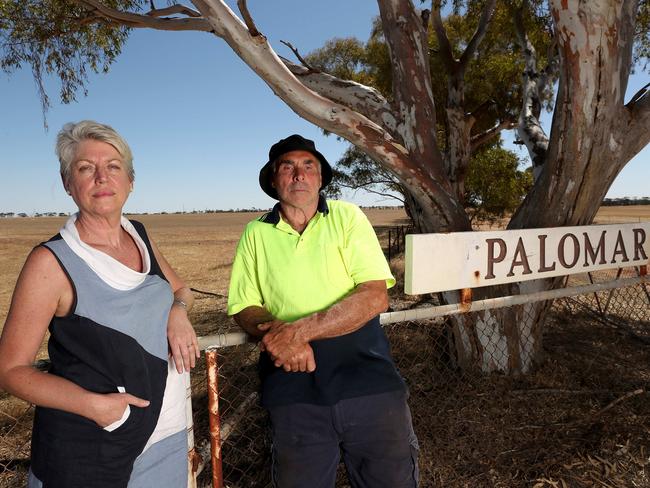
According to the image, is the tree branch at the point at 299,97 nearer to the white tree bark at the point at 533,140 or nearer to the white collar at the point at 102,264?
the white tree bark at the point at 533,140

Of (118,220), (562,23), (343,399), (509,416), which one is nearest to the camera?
(118,220)

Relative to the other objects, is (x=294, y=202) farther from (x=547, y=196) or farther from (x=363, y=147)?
(x=547, y=196)

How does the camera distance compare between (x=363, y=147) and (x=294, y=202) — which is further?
(x=363, y=147)

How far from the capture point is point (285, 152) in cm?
209

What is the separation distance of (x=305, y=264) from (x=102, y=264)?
31.2 inches

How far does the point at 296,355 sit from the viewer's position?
1729 millimetres

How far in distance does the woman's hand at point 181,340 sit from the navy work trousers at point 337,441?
1.45ft

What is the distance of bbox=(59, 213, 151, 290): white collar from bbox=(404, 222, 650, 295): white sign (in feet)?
4.55

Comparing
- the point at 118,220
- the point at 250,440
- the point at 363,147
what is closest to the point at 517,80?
the point at 363,147

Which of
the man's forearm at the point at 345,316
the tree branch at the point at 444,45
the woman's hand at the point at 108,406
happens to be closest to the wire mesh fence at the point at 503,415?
the woman's hand at the point at 108,406

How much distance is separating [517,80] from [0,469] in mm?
11105

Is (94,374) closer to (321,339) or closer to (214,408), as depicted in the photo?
(214,408)

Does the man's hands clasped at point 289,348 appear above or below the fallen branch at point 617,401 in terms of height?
above

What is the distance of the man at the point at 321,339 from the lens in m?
1.73
